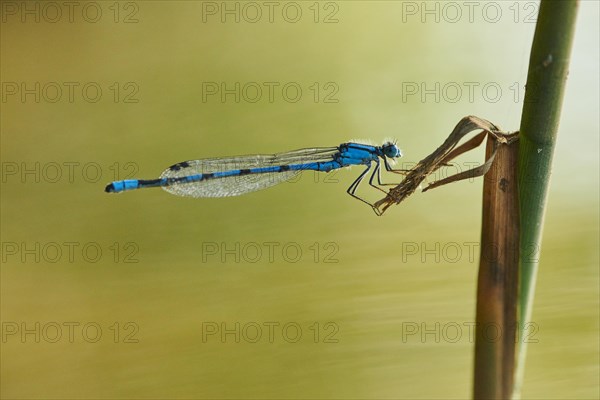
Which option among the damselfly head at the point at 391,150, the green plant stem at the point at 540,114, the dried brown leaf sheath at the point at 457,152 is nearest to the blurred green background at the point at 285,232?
the damselfly head at the point at 391,150

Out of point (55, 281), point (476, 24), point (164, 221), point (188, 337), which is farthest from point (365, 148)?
point (55, 281)

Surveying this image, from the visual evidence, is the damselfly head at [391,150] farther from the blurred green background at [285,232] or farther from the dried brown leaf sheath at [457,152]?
the dried brown leaf sheath at [457,152]

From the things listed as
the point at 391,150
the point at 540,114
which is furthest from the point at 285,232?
the point at 540,114

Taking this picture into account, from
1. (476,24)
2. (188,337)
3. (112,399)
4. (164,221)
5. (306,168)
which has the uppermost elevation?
(476,24)

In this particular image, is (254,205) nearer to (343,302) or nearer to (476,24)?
(343,302)

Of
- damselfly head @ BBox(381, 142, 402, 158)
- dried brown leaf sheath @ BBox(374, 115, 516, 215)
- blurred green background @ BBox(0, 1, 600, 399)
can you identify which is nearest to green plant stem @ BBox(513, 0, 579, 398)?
dried brown leaf sheath @ BBox(374, 115, 516, 215)

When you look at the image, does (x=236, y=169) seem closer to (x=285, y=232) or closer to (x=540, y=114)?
(x=285, y=232)
